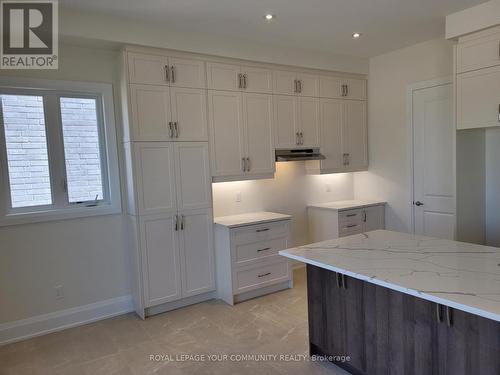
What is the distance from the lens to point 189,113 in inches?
145

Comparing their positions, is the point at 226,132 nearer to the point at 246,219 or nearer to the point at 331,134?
the point at 246,219

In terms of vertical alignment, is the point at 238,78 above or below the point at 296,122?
above

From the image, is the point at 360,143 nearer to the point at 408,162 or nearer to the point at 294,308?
the point at 408,162

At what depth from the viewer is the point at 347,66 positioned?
15.5 feet

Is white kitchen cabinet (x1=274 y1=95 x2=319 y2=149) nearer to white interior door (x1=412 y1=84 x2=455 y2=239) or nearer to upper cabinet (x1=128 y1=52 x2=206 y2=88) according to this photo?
upper cabinet (x1=128 y1=52 x2=206 y2=88)

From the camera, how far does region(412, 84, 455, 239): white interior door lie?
4062 millimetres

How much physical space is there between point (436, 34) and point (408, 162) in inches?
58.2

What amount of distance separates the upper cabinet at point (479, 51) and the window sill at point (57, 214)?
11.8ft

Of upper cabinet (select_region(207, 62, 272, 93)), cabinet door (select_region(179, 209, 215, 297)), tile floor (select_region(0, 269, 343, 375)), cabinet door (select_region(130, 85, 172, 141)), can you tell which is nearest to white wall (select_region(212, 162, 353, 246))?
cabinet door (select_region(179, 209, 215, 297))

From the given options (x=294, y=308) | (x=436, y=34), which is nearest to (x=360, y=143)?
(x=436, y=34)

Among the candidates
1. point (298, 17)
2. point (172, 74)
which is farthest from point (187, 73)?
point (298, 17)

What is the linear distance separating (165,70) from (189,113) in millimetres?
467

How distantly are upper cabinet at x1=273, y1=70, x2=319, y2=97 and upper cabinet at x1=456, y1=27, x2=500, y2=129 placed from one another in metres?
1.63

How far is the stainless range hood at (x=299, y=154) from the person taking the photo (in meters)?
4.29
